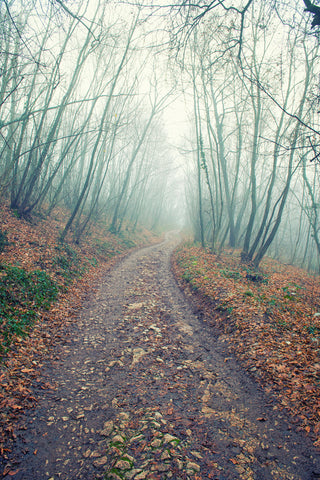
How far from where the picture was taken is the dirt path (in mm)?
2500

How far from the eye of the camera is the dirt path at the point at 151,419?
8.20ft

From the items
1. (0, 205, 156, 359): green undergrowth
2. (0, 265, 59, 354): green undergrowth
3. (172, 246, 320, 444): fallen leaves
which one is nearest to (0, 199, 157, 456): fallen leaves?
(0, 205, 156, 359): green undergrowth

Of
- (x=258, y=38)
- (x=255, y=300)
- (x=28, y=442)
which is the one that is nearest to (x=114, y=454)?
(x=28, y=442)

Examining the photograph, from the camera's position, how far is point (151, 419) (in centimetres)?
309

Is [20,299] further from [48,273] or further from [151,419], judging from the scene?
[151,419]

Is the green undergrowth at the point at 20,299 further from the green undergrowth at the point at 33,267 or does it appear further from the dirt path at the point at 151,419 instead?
the dirt path at the point at 151,419

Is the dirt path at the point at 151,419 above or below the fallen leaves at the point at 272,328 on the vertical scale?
below

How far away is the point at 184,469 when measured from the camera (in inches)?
98.0

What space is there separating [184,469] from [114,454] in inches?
29.8

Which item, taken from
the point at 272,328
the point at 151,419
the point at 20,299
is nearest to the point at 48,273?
the point at 20,299

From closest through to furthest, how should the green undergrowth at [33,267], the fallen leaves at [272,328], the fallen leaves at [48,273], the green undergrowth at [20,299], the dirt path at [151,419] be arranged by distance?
the dirt path at [151,419], the fallen leaves at [48,273], the fallen leaves at [272,328], the green undergrowth at [20,299], the green undergrowth at [33,267]

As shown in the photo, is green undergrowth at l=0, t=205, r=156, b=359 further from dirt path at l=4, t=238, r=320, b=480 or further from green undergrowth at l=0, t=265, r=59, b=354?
dirt path at l=4, t=238, r=320, b=480

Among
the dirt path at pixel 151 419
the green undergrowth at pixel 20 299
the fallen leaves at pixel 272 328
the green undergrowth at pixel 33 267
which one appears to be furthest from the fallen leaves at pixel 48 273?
the fallen leaves at pixel 272 328

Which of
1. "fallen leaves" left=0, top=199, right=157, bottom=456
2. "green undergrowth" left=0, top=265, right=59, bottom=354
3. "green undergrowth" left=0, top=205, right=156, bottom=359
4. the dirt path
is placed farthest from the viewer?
"green undergrowth" left=0, top=205, right=156, bottom=359
